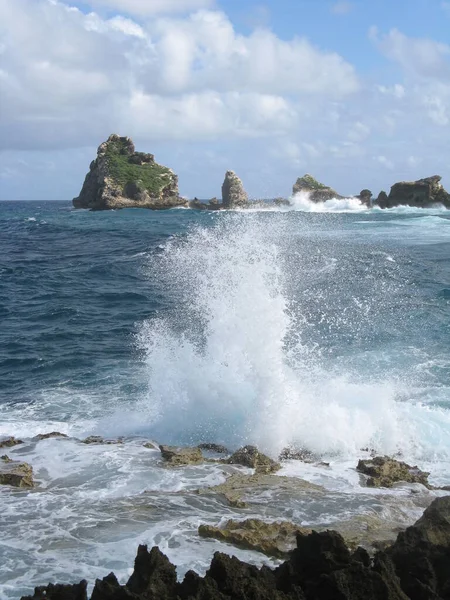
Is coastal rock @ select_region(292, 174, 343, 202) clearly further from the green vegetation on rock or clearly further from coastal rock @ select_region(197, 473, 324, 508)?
coastal rock @ select_region(197, 473, 324, 508)

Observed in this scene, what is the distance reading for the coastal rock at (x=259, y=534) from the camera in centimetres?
728

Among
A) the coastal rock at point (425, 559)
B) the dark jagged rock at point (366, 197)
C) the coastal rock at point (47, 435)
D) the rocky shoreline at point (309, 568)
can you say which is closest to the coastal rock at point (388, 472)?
the rocky shoreline at point (309, 568)

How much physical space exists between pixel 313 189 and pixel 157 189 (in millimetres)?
24766

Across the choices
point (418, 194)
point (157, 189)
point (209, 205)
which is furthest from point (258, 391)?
point (157, 189)

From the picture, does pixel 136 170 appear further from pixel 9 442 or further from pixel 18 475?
pixel 18 475

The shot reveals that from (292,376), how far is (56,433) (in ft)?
16.1

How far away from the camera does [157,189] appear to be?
3866 inches

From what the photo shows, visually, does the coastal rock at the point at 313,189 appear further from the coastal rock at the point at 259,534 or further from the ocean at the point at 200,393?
the coastal rock at the point at 259,534

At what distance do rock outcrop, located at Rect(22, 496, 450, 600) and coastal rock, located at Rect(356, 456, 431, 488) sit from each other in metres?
3.29

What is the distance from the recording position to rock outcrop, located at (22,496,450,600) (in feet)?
17.9

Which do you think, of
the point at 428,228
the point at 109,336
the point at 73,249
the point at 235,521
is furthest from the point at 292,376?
the point at 428,228

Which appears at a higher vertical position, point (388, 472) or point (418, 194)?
point (418, 194)

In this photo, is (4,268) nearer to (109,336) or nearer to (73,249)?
(73,249)

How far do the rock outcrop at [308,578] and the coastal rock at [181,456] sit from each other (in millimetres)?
4364
